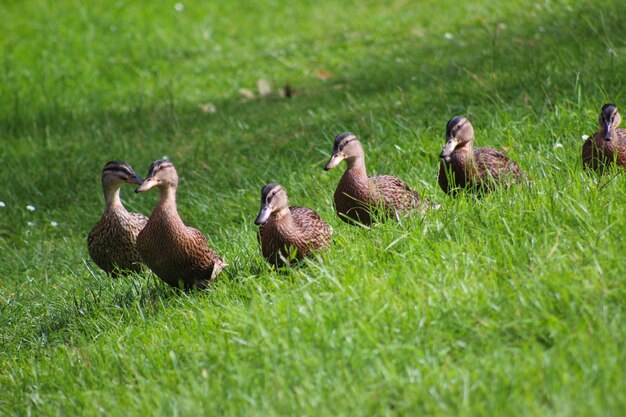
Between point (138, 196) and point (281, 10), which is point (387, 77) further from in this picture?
point (281, 10)

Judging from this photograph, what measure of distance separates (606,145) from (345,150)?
1.54m

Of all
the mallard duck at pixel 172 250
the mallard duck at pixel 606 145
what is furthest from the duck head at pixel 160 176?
the mallard duck at pixel 606 145

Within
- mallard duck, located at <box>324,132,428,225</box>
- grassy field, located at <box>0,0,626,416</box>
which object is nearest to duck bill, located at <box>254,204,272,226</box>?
grassy field, located at <box>0,0,626,416</box>

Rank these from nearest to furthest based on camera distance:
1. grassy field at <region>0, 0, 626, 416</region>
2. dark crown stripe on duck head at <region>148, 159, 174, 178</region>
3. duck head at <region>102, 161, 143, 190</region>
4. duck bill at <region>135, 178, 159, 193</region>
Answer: grassy field at <region>0, 0, 626, 416</region> < duck bill at <region>135, 178, 159, 193</region> < dark crown stripe on duck head at <region>148, 159, 174, 178</region> < duck head at <region>102, 161, 143, 190</region>

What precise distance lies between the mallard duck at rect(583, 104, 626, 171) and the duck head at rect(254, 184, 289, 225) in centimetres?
178

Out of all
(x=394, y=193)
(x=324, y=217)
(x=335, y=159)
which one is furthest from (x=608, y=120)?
(x=324, y=217)

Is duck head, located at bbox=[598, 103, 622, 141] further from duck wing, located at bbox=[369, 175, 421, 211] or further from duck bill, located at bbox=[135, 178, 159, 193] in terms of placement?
duck bill, located at bbox=[135, 178, 159, 193]

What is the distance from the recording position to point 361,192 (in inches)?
211

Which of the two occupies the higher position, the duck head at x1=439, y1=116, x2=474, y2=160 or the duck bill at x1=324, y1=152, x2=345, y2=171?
the duck head at x1=439, y1=116, x2=474, y2=160

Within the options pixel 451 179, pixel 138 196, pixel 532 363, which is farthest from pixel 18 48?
pixel 532 363

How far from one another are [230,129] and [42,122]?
2.45 metres

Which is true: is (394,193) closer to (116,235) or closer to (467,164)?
(467,164)

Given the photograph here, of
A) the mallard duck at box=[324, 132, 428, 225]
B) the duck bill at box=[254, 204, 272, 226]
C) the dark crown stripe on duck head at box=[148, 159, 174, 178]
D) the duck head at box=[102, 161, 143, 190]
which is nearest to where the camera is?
the duck bill at box=[254, 204, 272, 226]

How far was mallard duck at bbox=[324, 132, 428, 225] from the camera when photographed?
532 cm
